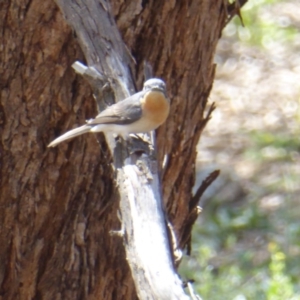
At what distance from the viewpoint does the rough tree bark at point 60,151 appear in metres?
3.29

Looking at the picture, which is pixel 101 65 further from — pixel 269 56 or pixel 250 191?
pixel 269 56

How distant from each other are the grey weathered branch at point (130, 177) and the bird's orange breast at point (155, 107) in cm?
16

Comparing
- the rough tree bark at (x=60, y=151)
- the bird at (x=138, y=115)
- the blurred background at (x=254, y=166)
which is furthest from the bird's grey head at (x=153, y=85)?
the blurred background at (x=254, y=166)

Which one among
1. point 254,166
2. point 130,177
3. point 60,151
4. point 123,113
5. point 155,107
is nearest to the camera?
point 130,177

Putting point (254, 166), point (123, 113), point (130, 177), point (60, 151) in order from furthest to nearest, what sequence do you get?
point (254, 166) → point (60, 151) → point (123, 113) → point (130, 177)

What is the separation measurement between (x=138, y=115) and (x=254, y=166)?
4.25m

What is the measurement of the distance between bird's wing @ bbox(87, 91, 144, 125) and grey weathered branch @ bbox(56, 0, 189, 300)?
3cm

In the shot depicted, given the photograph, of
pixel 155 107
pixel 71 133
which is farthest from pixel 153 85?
pixel 71 133

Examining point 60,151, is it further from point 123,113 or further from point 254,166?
point 254,166

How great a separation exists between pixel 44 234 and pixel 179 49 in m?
0.97

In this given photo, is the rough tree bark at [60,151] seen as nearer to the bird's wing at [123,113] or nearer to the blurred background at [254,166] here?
the bird's wing at [123,113]

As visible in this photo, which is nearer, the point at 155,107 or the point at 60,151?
the point at 155,107

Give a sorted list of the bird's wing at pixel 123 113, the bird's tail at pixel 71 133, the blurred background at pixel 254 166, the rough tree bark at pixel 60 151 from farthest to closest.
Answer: the blurred background at pixel 254 166
the rough tree bark at pixel 60 151
the bird's tail at pixel 71 133
the bird's wing at pixel 123 113

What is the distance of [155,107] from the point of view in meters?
3.10
